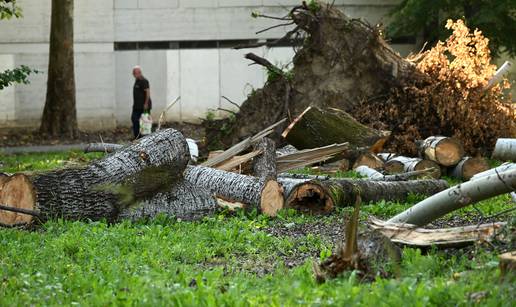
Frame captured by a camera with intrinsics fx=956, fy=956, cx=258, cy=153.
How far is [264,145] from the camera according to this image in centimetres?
1330

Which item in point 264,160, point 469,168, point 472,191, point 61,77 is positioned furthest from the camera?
point 61,77

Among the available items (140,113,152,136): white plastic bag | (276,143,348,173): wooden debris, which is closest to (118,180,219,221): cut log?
(276,143,348,173): wooden debris

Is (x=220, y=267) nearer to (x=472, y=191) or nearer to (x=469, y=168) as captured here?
(x=472, y=191)

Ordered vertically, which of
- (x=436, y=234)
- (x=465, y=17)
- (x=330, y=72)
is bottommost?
(x=436, y=234)

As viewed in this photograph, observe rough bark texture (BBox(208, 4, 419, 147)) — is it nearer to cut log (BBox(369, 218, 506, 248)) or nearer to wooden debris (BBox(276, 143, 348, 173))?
wooden debris (BBox(276, 143, 348, 173))

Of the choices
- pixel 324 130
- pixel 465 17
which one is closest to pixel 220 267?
pixel 324 130

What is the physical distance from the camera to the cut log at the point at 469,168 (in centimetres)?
1563

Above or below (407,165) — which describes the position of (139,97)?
above

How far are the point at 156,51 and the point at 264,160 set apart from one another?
18061 mm

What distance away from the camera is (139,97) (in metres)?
25.8

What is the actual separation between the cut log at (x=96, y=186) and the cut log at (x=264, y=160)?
1.90 metres

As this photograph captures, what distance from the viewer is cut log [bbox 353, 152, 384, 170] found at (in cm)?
1566

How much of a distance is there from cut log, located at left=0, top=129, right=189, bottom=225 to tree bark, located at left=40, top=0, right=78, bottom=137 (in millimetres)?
15804

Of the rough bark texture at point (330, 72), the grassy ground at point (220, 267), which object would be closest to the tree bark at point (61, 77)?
the rough bark texture at point (330, 72)
